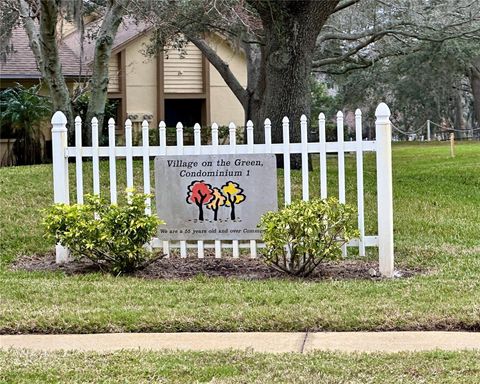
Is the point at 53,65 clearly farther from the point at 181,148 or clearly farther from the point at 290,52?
the point at 181,148

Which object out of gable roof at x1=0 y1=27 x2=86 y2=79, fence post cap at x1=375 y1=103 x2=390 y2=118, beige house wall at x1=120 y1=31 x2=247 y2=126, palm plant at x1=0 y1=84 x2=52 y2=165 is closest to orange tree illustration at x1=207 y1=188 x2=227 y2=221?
fence post cap at x1=375 y1=103 x2=390 y2=118

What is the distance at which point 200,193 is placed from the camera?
8219mm

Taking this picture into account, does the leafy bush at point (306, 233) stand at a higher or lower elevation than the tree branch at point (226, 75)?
lower

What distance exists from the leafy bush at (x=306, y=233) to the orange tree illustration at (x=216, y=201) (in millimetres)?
654

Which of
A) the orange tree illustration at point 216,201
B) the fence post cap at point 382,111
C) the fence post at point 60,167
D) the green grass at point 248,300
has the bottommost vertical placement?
the green grass at point 248,300

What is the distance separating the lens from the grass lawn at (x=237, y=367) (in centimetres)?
449

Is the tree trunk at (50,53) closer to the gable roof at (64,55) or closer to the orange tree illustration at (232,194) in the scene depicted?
the gable roof at (64,55)

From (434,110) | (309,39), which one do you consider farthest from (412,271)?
(434,110)

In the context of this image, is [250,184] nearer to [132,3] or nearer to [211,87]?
[132,3]

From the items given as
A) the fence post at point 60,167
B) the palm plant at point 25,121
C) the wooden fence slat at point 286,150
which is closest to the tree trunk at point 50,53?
the palm plant at point 25,121

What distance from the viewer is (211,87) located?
26750 millimetres

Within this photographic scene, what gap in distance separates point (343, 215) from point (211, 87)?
64.5ft

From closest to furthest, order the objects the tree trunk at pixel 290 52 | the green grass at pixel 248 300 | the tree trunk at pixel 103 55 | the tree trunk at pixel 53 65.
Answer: the green grass at pixel 248 300 < the tree trunk at pixel 290 52 < the tree trunk at pixel 53 65 < the tree trunk at pixel 103 55

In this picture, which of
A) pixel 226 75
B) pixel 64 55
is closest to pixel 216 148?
pixel 226 75
